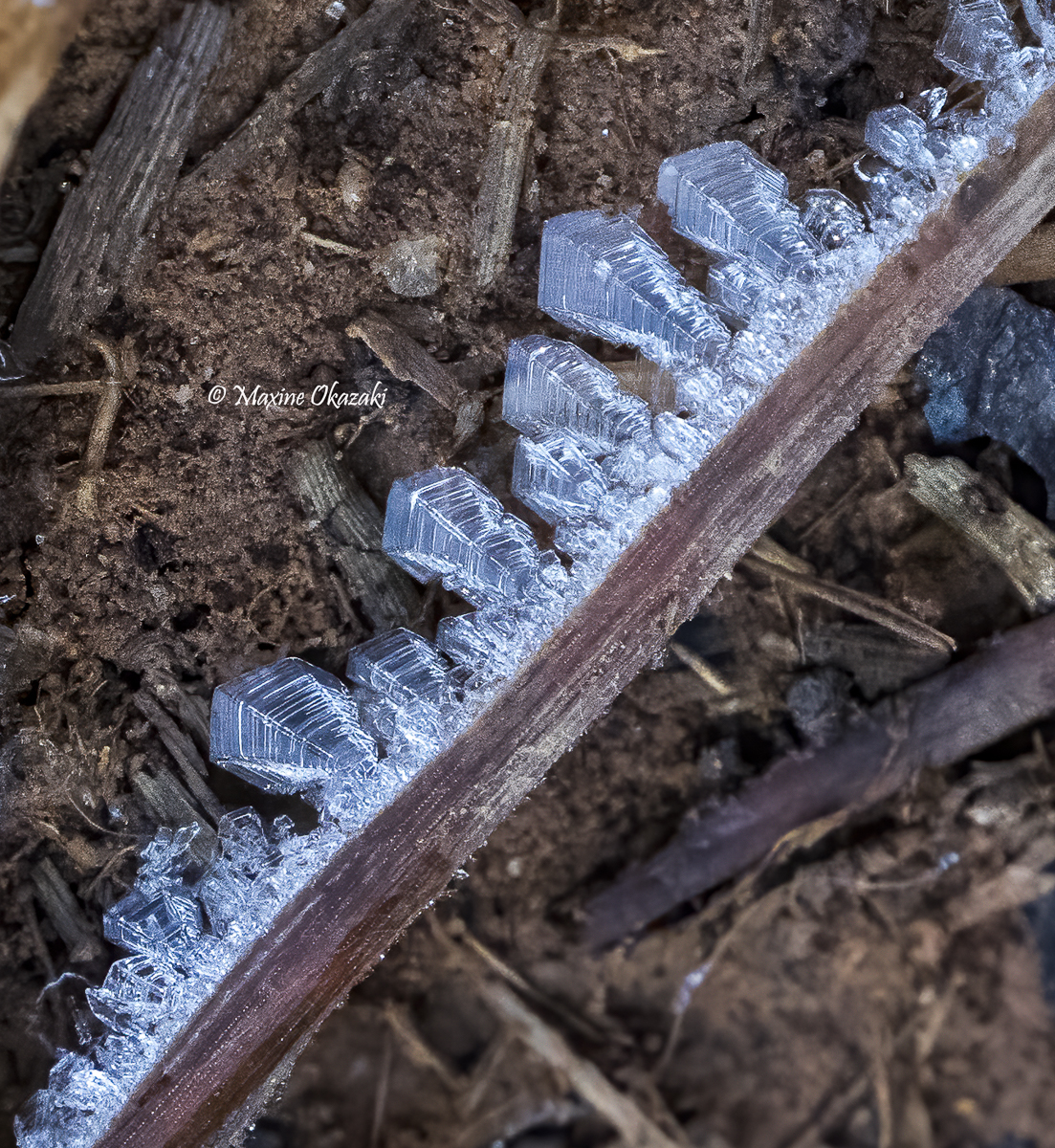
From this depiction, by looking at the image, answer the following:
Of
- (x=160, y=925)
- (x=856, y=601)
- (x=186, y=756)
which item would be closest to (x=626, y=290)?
(x=856, y=601)

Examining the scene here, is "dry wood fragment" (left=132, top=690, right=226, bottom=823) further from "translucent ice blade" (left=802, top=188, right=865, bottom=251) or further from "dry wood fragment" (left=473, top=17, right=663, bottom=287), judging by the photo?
"translucent ice blade" (left=802, top=188, right=865, bottom=251)

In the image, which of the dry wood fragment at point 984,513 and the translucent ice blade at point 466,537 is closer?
the translucent ice blade at point 466,537

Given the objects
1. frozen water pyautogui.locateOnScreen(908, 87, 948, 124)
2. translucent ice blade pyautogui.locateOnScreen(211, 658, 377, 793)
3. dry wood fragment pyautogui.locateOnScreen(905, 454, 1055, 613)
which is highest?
frozen water pyautogui.locateOnScreen(908, 87, 948, 124)

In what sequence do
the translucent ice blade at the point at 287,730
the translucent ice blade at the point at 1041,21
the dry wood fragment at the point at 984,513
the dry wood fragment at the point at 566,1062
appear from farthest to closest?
the dry wood fragment at the point at 566,1062, the dry wood fragment at the point at 984,513, the translucent ice blade at the point at 1041,21, the translucent ice blade at the point at 287,730

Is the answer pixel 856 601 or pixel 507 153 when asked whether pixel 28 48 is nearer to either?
pixel 507 153

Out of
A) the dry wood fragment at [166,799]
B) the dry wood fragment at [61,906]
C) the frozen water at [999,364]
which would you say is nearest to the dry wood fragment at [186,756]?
the dry wood fragment at [166,799]

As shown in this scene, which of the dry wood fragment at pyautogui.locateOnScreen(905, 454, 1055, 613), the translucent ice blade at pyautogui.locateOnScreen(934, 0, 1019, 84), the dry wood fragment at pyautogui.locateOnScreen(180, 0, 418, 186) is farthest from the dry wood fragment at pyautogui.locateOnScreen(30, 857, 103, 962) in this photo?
the translucent ice blade at pyautogui.locateOnScreen(934, 0, 1019, 84)

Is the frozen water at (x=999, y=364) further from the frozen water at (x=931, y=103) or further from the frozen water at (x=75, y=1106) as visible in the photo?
the frozen water at (x=75, y=1106)
